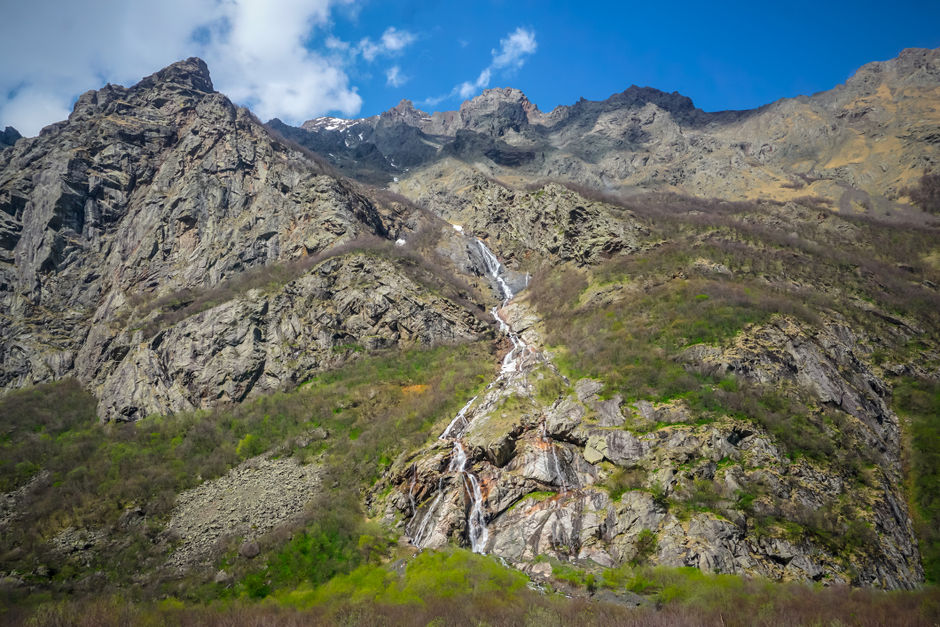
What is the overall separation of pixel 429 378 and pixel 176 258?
214 ft

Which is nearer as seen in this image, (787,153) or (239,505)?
(239,505)

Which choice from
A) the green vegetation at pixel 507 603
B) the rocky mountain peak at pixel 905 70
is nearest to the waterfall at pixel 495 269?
the green vegetation at pixel 507 603

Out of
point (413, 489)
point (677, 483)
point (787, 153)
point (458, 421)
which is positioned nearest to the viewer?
point (677, 483)

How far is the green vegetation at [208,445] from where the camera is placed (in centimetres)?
3900

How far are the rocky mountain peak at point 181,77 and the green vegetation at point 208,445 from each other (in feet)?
325

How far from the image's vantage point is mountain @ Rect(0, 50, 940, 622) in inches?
1358

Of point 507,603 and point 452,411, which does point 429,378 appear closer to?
point 452,411

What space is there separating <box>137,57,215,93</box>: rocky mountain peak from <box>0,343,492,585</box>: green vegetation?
3905 inches

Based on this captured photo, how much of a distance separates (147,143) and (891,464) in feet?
489

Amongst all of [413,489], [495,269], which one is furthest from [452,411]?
[495,269]

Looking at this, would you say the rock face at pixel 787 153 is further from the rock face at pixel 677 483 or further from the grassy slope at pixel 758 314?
the rock face at pixel 677 483

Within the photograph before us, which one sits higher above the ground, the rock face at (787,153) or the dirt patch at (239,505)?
the rock face at (787,153)

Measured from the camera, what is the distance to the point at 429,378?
205ft

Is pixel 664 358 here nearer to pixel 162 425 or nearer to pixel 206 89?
pixel 162 425
